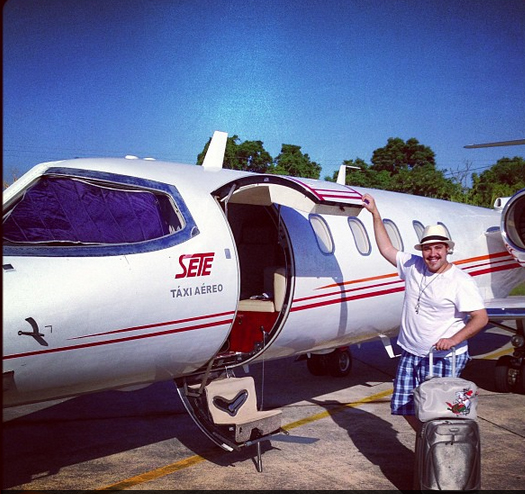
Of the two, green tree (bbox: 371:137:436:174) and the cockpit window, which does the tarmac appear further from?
green tree (bbox: 371:137:436:174)

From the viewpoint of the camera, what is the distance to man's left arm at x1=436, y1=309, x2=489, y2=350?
5195 millimetres

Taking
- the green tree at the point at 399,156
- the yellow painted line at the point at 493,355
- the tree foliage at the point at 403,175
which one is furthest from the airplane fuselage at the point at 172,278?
the green tree at the point at 399,156

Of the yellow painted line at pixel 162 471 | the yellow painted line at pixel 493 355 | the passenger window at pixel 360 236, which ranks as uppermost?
the passenger window at pixel 360 236

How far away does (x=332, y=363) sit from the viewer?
10.8 metres

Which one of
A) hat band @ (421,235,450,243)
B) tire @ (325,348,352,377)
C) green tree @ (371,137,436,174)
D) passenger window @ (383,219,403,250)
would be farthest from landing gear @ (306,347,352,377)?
green tree @ (371,137,436,174)

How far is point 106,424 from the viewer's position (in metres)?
7.99

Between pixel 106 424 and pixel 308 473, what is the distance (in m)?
2.90

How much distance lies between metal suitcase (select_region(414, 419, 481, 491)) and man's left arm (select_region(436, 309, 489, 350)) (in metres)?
0.57

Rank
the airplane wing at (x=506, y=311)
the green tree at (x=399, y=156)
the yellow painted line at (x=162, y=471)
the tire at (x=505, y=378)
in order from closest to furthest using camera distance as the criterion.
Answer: the yellow painted line at (x=162, y=471) < the airplane wing at (x=506, y=311) < the tire at (x=505, y=378) < the green tree at (x=399, y=156)

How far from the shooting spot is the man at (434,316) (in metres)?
5.35

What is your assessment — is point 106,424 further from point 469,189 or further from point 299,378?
point 469,189

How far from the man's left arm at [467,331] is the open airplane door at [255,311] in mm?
1633

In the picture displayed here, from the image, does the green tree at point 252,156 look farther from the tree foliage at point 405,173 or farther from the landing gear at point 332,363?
the landing gear at point 332,363

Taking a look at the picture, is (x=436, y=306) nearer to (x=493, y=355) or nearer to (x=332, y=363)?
(x=332, y=363)
